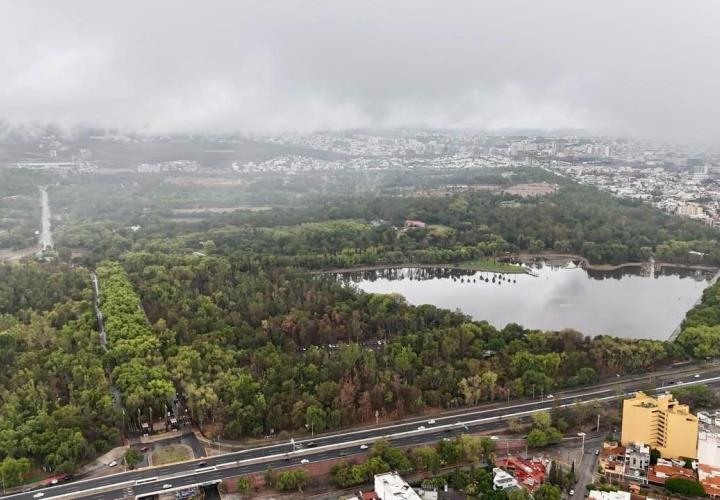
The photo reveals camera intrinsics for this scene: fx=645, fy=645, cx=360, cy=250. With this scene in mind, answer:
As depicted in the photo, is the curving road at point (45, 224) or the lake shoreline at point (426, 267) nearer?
the lake shoreline at point (426, 267)

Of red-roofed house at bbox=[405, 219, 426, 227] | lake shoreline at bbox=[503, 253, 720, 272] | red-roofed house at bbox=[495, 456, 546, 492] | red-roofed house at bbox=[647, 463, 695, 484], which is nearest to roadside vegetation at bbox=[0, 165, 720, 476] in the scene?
lake shoreline at bbox=[503, 253, 720, 272]

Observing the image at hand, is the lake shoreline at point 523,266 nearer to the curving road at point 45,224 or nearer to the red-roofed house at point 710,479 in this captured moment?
the curving road at point 45,224

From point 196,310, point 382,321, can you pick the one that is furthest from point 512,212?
point 196,310

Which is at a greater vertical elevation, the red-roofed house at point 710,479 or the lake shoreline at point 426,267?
the lake shoreline at point 426,267

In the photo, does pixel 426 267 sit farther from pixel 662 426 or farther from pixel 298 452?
pixel 298 452

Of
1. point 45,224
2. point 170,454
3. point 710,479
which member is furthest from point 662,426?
point 45,224

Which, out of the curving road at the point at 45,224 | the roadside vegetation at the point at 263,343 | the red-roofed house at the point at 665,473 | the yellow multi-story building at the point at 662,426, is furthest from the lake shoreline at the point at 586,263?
the curving road at the point at 45,224

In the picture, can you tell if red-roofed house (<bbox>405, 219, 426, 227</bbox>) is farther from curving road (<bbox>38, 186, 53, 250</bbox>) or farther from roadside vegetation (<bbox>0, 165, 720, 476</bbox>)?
curving road (<bbox>38, 186, 53, 250</bbox>)
